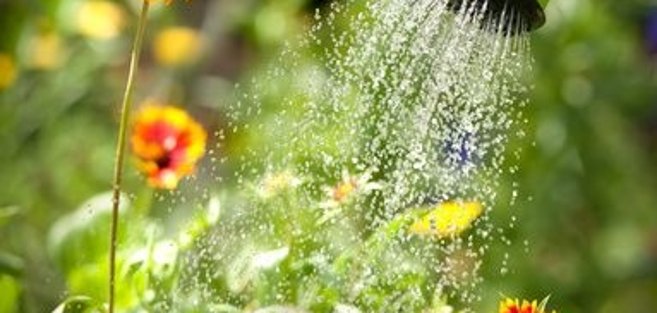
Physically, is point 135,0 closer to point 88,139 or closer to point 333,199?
point 88,139

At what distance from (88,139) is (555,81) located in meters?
0.80

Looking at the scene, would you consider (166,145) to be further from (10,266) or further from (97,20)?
(97,20)

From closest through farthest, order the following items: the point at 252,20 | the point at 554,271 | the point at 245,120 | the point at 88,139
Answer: the point at 554,271 < the point at 245,120 < the point at 88,139 < the point at 252,20

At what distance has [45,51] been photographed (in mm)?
3043

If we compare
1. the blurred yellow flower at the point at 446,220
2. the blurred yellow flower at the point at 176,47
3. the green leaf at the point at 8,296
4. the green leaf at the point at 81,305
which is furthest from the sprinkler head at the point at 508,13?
the blurred yellow flower at the point at 176,47

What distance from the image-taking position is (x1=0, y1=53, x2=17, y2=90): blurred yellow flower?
293 centimetres

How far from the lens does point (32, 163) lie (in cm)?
284

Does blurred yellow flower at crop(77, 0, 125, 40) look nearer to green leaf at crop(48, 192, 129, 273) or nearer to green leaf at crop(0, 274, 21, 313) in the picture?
green leaf at crop(48, 192, 129, 273)

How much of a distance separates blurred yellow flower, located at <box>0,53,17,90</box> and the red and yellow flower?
0.72 metres

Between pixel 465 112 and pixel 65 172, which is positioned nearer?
pixel 465 112

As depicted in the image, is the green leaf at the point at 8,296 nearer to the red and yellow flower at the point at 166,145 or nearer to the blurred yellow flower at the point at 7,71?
the red and yellow flower at the point at 166,145

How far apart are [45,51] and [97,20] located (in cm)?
16

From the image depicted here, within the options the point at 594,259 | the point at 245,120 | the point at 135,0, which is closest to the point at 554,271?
the point at 594,259

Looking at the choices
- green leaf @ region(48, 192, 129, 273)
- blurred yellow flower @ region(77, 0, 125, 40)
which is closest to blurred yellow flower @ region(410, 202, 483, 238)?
green leaf @ region(48, 192, 129, 273)
